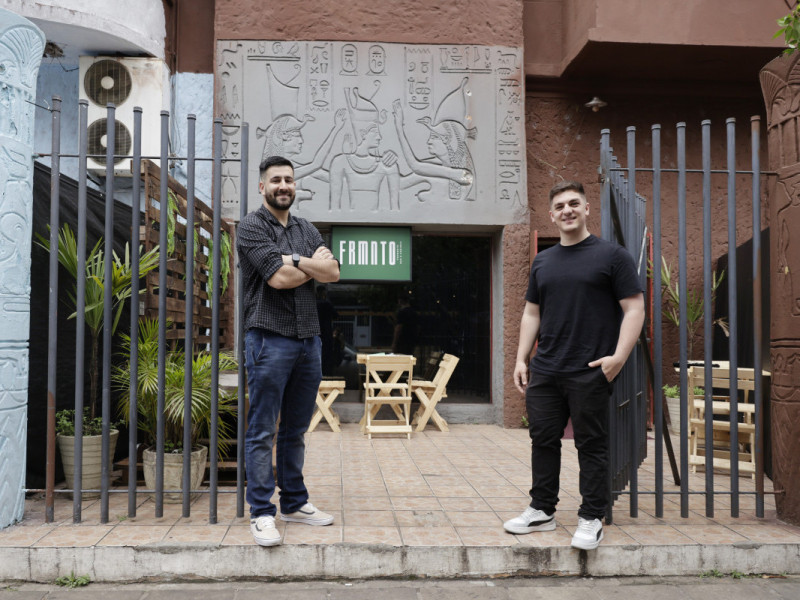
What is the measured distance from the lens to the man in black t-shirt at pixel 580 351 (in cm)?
350

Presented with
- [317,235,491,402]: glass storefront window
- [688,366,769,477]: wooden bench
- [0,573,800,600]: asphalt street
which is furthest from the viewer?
[317,235,491,402]: glass storefront window

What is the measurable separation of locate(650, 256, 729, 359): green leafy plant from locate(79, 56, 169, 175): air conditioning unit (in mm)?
6434

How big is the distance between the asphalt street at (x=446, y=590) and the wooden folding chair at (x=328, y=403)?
13.9 ft

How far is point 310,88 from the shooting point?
8062 millimetres

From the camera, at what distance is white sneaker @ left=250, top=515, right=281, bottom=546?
340 cm

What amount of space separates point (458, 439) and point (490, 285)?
2.26 metres

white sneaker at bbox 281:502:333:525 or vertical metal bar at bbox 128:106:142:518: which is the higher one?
vertical metal bar at bbox 128:106:142:518

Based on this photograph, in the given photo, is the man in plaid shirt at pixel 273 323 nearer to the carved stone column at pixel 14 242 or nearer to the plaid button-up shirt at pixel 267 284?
the plaid button-up shirt at pixel 267 284

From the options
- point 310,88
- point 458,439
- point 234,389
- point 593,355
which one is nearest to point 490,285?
point 458,439

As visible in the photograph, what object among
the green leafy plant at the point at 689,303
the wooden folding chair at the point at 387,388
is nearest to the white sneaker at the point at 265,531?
the wooden folding chair at the point at 387,388

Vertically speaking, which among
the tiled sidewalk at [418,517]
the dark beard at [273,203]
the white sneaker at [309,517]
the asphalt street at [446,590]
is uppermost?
the dark beard at [273,203]

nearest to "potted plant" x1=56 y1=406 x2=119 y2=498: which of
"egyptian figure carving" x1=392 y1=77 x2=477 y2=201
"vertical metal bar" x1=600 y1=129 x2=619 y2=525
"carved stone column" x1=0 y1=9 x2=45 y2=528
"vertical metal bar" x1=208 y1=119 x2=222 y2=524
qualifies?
"carved stone column" x1=0 y1=9 x2=45 y2=528

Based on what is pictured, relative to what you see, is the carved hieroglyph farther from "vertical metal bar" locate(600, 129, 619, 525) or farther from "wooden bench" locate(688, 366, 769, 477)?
"vertical metal bar" locate(600, 129, 619, 525)

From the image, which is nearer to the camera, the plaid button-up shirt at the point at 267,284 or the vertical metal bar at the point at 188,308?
the plaid button-up shirt at the point at 267,284
